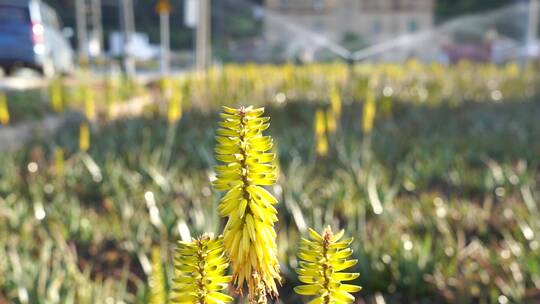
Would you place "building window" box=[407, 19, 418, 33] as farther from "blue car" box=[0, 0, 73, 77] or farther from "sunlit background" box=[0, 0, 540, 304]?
"blue car" box=[0, 0, 73, 77]

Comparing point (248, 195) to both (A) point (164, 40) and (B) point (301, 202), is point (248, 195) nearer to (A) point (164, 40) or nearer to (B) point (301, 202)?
(B) point (301, 202)

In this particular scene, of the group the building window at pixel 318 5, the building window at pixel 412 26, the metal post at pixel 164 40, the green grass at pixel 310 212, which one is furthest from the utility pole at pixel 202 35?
the building window at pixel 412 26

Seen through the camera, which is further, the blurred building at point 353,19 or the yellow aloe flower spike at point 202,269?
the blurred building at point 353,19

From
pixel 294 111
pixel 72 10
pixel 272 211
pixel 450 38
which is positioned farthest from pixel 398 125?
pixel 72 10

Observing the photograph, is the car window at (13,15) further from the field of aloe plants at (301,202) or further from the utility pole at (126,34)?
the field of aloe plants at (301,202)

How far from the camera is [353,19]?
702 inches

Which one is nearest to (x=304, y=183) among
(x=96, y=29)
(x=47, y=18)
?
(x=47, y=18)

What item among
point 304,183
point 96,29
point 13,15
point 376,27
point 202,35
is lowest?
point 96,29

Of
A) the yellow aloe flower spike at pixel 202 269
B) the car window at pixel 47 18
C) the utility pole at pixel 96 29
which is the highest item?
the yellow aloe flower spike at pixel 202 269

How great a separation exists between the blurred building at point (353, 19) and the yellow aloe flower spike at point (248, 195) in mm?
13339

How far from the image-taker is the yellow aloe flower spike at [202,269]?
673 millimetres

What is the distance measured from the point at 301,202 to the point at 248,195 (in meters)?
2.53

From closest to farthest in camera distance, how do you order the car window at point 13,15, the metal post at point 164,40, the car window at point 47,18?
the car window at point 13,15 < the car window at point 47,18 < the metal post at point 164,40

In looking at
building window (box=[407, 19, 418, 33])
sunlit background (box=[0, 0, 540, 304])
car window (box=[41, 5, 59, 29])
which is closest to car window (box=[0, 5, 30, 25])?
car window (box=[41, 5, 59, 29])
